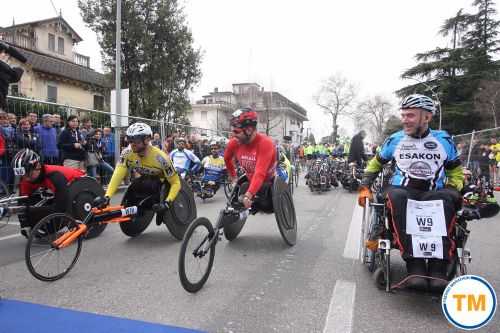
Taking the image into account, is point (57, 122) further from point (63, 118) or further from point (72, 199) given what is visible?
point (72, 199)

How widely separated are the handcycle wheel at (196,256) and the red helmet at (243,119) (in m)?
1.43

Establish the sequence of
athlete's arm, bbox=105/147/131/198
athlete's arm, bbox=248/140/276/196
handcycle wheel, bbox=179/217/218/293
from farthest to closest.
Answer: athlete's arm, bbox=105/147/131/198
athlete's arm, bbox=248/140/276/196
handcycle wheel, bbox=179/217/218/293

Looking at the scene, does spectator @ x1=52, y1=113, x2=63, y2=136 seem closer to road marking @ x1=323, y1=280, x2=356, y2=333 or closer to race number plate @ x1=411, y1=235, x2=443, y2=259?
road marking @ x1=323, y1=280, x2=356, y2=333

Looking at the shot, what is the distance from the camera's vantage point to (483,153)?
13.0m

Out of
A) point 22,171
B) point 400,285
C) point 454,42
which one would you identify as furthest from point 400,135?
point 454,42

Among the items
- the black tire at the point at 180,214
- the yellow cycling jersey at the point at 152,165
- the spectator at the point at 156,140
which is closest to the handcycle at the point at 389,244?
the yellow cycling jersey at the point at 152,165

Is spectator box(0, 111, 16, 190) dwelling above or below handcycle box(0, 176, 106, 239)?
above

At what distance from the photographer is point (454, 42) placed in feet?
143

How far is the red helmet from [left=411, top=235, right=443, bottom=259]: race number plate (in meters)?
2.31

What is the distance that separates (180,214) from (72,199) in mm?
1446

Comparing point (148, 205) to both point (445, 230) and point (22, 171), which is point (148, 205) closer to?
point (22, 171)

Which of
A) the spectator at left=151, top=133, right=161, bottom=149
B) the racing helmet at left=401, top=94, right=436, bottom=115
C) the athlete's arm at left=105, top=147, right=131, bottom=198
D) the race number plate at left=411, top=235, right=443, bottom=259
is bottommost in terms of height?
the race number plate at left=411, top=235, right=443, bottom=259

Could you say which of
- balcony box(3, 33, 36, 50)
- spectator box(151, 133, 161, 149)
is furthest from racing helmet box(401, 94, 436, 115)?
balcony box(3, 33, 36, 50)

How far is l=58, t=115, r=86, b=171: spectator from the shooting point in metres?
8.42
